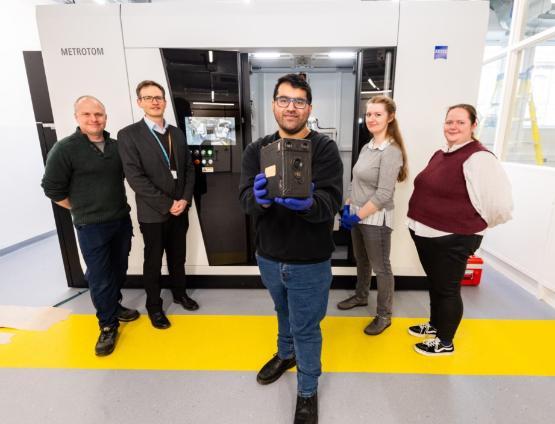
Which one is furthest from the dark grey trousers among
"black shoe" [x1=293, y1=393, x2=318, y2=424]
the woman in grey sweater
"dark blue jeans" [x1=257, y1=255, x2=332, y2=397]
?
"black shoe" [x1=293, y1=393, x2=318, y2=424]

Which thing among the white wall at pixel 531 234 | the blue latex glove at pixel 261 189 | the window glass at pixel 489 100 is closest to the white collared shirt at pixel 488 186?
the blue latex glove at pixel 261 189

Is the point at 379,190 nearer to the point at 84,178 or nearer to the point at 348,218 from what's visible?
the point at 348,218

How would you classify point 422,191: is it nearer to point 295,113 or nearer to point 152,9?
point 295,113

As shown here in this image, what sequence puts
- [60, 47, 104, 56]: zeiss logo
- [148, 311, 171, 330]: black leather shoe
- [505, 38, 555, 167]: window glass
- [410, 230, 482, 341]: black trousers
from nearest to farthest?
[410, 230, 482, 341]: black trousers < [148, 311, 171, 330]: black leather shoe < [60, 47, 104, 56]: zeiss logo < [505, 38, 555, 167]: window glass

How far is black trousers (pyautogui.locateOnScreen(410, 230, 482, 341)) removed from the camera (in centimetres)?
159

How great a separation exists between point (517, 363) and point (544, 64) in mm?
3234

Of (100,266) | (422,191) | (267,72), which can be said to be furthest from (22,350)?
(267,72)

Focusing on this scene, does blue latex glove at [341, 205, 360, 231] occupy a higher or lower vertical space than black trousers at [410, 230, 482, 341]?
higher

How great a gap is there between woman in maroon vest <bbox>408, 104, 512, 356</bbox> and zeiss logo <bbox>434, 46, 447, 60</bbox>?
3.21 ft

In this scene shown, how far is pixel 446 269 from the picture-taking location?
5.41ft

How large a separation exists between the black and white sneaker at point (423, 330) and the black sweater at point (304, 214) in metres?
1.24

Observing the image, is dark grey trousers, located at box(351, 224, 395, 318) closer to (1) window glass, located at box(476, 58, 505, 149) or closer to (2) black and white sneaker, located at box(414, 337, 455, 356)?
(2) black and white sneaker, located at box(414, 337, 455, 356)

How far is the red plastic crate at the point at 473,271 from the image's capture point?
8.87 feet

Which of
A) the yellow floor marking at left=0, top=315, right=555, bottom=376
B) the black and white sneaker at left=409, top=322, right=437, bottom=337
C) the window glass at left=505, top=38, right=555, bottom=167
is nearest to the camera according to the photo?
the yellow floor marking at left=0, top=315, right=555, bottom=376
